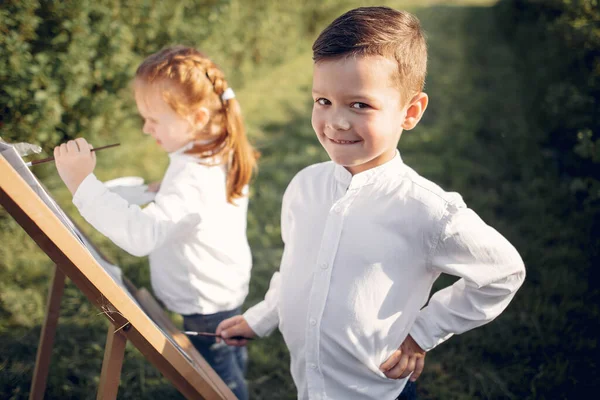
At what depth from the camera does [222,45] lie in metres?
6.30

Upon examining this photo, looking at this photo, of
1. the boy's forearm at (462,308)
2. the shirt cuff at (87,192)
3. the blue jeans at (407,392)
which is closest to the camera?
the boy's forearm at (462,308)

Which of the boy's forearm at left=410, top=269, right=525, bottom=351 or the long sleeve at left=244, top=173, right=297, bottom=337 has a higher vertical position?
the boy's forearm at left=410, top=269, right=525, bottom=351

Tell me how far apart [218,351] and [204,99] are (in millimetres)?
1117

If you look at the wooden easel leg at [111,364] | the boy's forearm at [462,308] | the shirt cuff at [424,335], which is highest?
the boy's forearm at [462,308]

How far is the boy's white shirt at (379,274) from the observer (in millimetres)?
1437

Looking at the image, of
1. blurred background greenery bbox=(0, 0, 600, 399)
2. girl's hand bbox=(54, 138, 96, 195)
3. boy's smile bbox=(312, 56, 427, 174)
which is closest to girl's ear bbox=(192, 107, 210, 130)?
girl's hand bbox=(54, 138, 96, 195)

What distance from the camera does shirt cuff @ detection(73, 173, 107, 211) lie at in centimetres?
168

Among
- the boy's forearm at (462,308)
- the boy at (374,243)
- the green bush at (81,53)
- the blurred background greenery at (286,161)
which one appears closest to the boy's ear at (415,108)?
the boy at (374,243)

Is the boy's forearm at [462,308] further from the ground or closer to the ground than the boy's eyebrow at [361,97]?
closer to the ground

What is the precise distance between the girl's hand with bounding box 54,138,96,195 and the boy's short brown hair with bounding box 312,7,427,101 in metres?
0.87

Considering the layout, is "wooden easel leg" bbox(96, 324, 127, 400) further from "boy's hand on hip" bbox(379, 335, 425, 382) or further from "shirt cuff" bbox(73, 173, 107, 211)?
"boy's hand on hip" bbox(379, 335, 425, 382)

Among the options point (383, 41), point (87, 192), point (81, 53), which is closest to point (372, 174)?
point (383, 41)

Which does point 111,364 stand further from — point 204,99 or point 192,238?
point 204,99

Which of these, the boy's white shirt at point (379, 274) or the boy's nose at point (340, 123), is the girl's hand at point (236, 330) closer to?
the boy's white shirt at point (379, 274)
